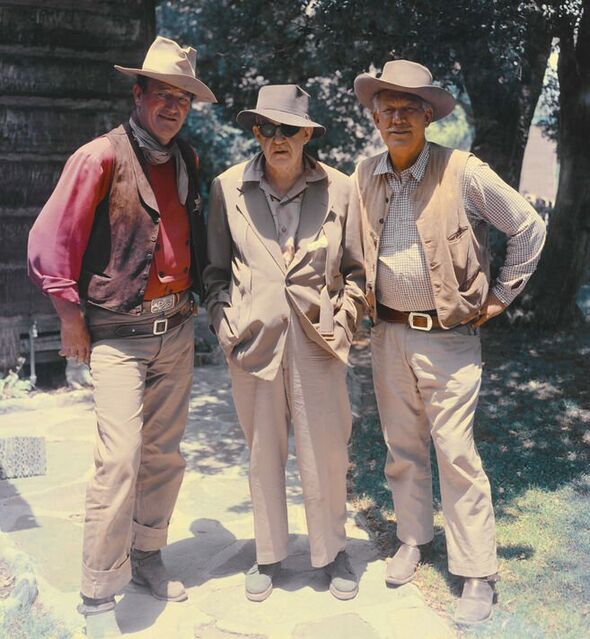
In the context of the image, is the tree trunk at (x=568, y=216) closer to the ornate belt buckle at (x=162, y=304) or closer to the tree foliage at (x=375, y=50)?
the tree foliage at (x=375, y=50)

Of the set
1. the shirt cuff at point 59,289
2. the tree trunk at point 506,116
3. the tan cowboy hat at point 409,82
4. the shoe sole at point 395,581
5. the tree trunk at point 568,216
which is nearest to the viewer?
the shirt cuff at point 59,289

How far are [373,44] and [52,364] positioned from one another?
3.83m

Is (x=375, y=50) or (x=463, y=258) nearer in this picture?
(x=463, y=258)

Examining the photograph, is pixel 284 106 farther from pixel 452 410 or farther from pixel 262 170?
pixel 452 410

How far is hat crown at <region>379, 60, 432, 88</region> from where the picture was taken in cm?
377

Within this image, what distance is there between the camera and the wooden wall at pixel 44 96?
7184mm

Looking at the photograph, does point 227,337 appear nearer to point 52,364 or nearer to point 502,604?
point 502,604

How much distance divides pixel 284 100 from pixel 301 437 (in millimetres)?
1454

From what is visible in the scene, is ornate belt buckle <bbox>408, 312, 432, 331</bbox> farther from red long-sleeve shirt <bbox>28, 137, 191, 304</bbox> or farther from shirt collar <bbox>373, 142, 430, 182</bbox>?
red long-sleeve shirt <bbox>28, 137, 191, 304</bbox>

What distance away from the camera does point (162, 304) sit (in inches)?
151

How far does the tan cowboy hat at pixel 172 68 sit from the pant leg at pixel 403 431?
1337 millimetres

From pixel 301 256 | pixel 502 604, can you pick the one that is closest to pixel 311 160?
pixel 301 256

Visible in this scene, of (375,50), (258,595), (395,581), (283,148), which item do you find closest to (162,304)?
(283,148)

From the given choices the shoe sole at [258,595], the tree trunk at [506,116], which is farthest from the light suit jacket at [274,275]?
the tree trunk at [506,116]
